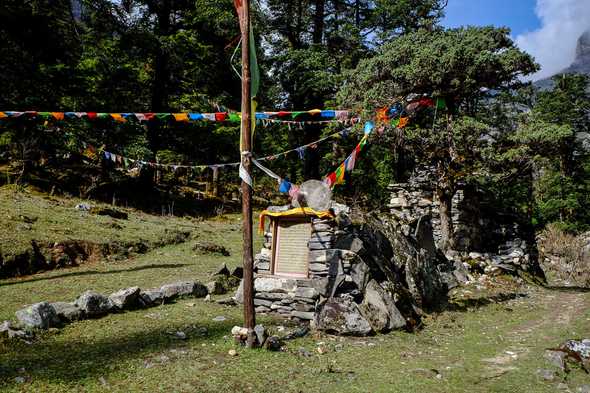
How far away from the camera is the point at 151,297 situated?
902 cm

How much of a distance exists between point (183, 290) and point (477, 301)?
8744mm

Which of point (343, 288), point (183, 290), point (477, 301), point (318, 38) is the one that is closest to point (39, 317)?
point (183, 290)

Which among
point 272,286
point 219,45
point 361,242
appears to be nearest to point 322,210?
point 361,242

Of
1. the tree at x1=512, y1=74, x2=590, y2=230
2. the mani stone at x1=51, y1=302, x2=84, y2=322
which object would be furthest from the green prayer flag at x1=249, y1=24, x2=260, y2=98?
the tree at x1=512, y1=74, x2=590, y2=230

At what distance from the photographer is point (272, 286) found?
926 cm

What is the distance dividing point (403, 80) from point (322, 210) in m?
7.77

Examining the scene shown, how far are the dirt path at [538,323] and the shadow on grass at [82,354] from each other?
4.88 metres

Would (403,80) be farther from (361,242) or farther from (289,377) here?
(289,377)

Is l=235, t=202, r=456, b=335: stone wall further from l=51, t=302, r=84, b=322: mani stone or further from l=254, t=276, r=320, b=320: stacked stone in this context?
l=51, t=302, r=84, b=322: mani stone

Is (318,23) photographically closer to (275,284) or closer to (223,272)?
(223,272)

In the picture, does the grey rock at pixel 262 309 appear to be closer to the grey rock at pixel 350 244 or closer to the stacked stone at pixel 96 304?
the stacked stone at pixel 96 304

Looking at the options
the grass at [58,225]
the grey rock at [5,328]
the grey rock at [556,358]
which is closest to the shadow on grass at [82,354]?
the grey rock at [5,328]

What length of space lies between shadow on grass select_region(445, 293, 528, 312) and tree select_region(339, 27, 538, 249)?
11.9ft

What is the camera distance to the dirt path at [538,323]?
276 inches
